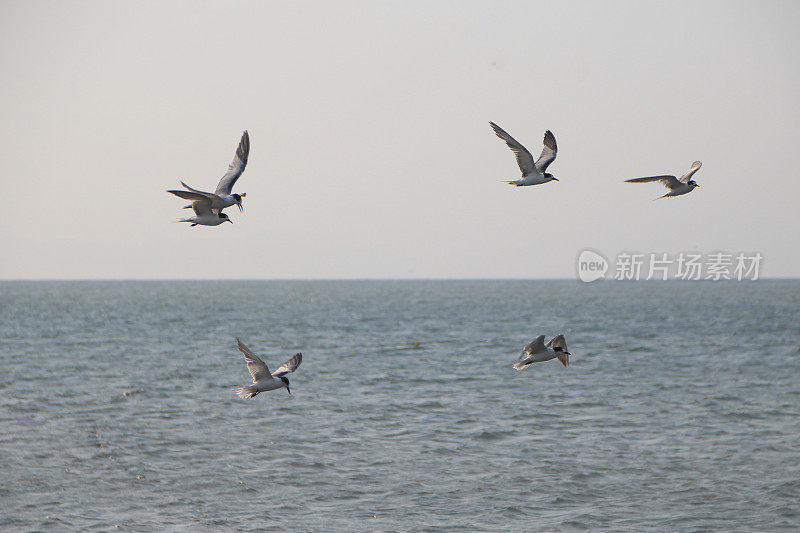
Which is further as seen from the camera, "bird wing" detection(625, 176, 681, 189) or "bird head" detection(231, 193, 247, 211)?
"bird wing" detection(625, 176, 681, 189)

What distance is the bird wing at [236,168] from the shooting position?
16.6 m

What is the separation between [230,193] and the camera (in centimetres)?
1656

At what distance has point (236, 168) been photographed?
17.3 m

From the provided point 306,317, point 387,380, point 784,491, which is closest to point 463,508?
point 784,491

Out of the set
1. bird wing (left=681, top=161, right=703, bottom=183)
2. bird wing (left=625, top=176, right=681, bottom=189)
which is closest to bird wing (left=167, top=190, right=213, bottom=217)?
bird wing (left=625, top=176, right=681, bottom=189)

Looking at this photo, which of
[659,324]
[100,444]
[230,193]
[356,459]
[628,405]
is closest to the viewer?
[230,193]

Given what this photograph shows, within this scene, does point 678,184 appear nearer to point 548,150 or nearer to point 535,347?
point 548,150

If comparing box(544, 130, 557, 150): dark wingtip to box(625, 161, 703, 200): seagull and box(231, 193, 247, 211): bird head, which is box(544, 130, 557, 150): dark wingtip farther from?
box(231, 193, 247, 211): bird head

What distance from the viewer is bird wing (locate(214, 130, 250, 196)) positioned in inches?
653

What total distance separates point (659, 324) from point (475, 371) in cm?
5630

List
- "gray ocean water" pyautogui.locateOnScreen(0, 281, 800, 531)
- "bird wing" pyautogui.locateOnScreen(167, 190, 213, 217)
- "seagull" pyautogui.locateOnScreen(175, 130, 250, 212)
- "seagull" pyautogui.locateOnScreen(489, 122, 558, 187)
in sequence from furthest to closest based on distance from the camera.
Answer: "gray ocean water" pyautogui.locateOnScreen(0, 281, 800, 531)
"seagull" pyautogui.locateOnScreen(489, 122, 558, 187)
"seagull" pyautogui.locateOnScreen(175, 130, 250, 212)
"bird wing" pyautogui.locateOnScreen(167, 190, 213, 217)

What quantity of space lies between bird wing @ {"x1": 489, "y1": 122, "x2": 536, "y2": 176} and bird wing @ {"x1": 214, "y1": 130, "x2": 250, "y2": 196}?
17.0ft

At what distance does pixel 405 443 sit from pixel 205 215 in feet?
57.7

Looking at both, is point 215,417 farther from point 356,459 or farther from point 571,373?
point 571,373
